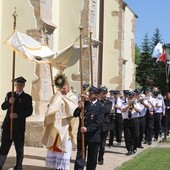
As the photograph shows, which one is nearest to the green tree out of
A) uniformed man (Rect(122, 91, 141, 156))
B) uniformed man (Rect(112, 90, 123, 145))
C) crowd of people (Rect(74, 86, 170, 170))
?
crowd of people (Rect(74, 86, 170, 170))

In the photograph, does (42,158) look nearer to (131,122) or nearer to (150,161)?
(150,161)

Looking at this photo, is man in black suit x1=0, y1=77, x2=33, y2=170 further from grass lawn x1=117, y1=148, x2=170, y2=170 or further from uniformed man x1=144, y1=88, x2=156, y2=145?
uniformed man x1=144, y1=88, x2=156, y2=145

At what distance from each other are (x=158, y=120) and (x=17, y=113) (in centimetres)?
990

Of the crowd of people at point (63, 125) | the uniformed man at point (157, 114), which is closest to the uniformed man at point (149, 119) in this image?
the uniformed man at point (157, 114)

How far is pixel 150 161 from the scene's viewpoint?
1212cm

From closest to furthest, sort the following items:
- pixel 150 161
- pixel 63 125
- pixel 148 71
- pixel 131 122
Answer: pixel 63 125
pixel 150 161
pixel 131 122
pixel 148 71

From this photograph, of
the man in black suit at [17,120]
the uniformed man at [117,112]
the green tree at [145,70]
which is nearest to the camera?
the man in black suit at [17,120]

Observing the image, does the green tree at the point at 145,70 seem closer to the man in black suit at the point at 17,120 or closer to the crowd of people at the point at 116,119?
the crowd of people at the point at 116,119

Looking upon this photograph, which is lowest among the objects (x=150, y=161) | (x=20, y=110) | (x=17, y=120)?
(x=150, y=161)

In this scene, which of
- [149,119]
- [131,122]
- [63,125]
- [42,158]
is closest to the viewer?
[63,125]

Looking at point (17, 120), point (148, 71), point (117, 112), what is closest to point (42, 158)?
point (17, 120)

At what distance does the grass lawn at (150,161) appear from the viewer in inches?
435

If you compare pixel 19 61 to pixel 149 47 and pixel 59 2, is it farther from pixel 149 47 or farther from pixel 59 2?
pixel 149 47

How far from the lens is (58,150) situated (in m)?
9.72
